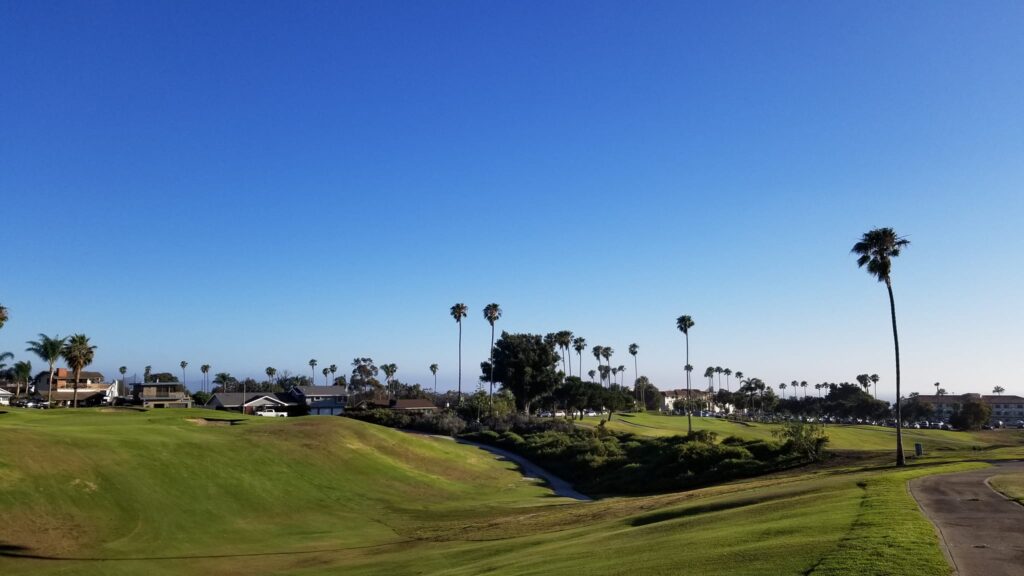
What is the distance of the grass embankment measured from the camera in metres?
23.2

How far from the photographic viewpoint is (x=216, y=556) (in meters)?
31.6

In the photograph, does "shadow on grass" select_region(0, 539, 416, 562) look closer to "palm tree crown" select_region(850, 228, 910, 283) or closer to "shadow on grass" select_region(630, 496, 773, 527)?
"shadow on grass" select_region(630, 496, 773, 527)

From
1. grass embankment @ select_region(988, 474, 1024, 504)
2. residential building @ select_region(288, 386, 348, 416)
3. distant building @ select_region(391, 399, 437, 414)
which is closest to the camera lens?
grass embankment @ select_region(988, 474, 1024, 504)

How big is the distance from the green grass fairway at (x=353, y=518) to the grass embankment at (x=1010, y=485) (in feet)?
12.4

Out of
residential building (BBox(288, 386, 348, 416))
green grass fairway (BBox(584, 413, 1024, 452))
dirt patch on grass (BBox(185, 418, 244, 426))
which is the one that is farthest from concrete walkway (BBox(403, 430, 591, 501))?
residential building (BBox(288, 386, 348, 416))

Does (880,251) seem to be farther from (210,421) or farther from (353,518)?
(210,421)

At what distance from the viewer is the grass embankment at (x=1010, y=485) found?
76.0 ft

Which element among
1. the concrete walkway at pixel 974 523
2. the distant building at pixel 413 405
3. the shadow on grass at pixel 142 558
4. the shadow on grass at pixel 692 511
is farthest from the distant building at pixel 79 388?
the concrete walkway at pixel 974 523

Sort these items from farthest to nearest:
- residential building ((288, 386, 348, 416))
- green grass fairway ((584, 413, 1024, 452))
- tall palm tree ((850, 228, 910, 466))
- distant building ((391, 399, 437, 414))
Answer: distant building ((391, 399, 437, 414)) → residential building ((288, 386, 348, 416)) → green grass fairway ((584, 413, 1024, 452)) → tall palm tree ((850, 228, 910, 466))

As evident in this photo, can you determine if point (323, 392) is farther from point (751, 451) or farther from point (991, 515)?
point (991, 515)

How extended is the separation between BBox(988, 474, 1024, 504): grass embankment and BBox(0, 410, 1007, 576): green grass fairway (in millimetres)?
3769

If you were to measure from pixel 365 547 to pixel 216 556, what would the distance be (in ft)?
23.9

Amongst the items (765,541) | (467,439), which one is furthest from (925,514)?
(467,439)

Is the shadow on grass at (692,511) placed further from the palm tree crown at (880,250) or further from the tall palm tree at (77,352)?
the tall palm tree at (77,352)
